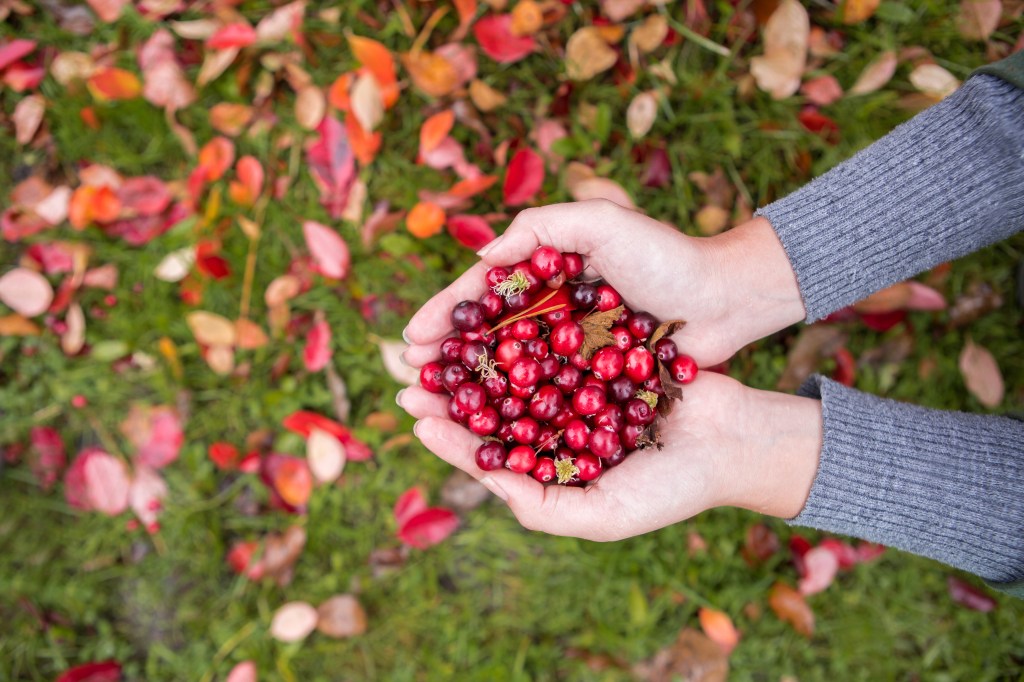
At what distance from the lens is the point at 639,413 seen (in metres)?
2.39

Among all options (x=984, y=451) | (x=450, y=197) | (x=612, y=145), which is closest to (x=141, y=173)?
(x=450, y=197)

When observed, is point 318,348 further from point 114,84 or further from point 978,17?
point 978,17

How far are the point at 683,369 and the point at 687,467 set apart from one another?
12.9 inches

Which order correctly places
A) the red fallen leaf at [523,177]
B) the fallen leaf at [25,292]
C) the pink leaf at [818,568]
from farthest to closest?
1. the fallen leaf at [25,292]
2. the pink leaf at [818,568]
3. the red fallen leaf at [523,177]

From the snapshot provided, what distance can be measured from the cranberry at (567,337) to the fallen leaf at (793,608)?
1723 mm

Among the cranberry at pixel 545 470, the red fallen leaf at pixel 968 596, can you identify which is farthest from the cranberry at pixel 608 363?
the red fallen leaf at pixel 968 596

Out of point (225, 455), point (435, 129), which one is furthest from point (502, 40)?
point (225, 455)

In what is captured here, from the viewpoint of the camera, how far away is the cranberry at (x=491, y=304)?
249cm

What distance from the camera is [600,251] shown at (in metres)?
2.49

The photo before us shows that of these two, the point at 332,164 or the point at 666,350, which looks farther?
the point at 332,164

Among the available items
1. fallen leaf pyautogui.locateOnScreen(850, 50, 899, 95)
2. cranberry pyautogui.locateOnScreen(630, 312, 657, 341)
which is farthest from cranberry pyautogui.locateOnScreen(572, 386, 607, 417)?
fallen leaf pyautogui.locateOnScreen(850, 50, 899, 95)

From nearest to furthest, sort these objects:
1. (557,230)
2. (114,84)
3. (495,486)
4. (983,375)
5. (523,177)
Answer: (495,486)
(557,230)
(523,177)
(983,375)
(114,84)

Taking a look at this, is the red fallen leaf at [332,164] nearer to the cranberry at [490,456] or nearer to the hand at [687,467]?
the hand at [687,467]

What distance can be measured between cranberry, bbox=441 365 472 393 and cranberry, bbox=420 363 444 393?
0.11ft
